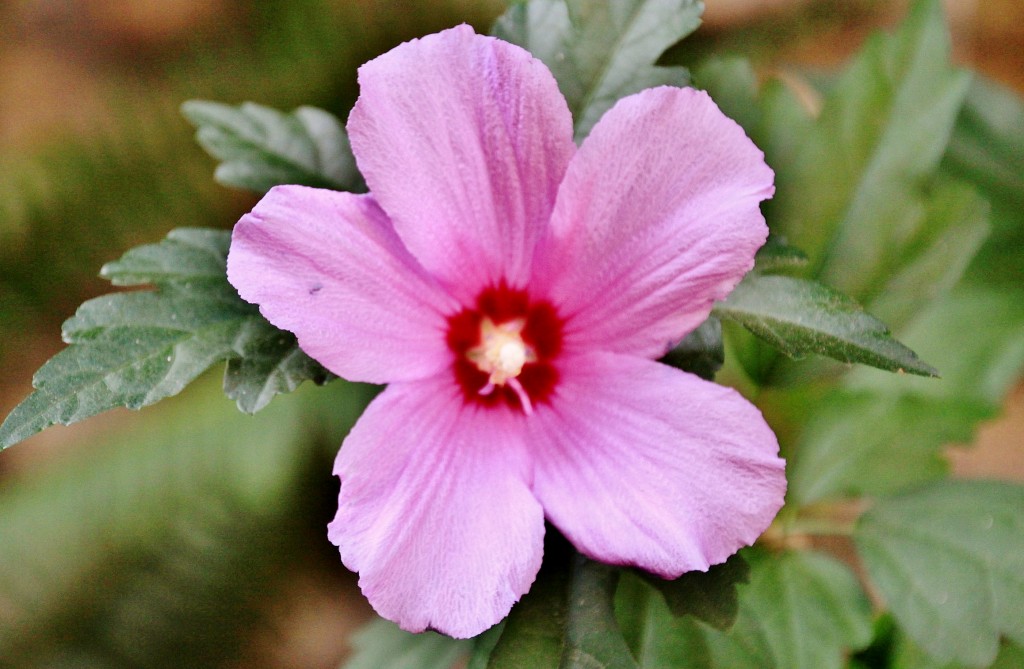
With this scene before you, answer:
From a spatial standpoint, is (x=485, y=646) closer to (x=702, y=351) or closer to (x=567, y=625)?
(x=567, y=625)

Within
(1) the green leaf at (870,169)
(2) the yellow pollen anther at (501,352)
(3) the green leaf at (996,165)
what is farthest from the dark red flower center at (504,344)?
(3) the green leaf at (996,165)

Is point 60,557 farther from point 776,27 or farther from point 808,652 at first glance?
point 776,27

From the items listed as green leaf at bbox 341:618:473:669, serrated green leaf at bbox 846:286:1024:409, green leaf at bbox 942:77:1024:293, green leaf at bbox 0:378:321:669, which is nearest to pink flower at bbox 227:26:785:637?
green leaf at bbox 341:618:473:669

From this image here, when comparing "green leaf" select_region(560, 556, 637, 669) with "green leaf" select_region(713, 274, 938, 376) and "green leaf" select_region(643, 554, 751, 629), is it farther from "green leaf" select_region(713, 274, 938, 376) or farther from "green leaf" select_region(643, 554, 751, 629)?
"green leaf" select_region(713, 274, 938, 376)

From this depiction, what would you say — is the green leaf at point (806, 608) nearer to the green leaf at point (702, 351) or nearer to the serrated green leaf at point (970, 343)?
the green leaf at point (702, 351)

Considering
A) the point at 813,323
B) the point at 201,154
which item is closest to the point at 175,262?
the point at 813,323

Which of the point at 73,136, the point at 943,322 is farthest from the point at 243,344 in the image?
the point at 73,136
